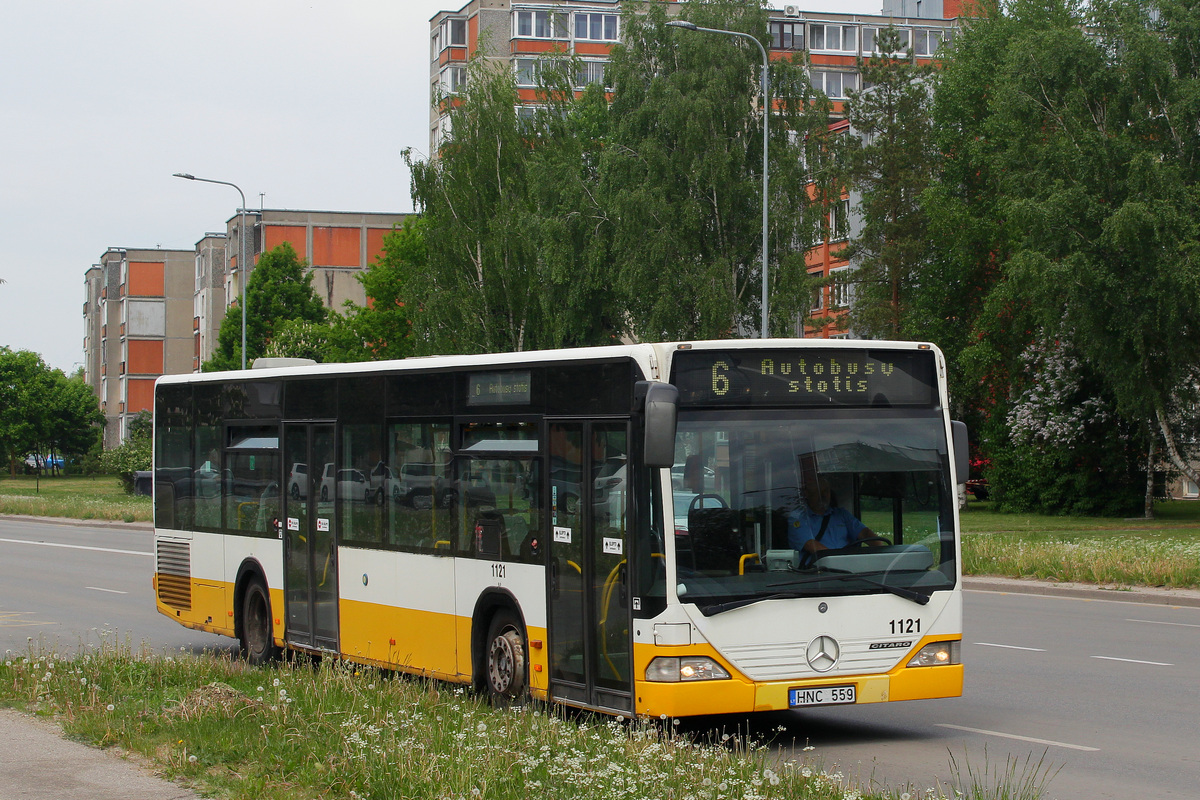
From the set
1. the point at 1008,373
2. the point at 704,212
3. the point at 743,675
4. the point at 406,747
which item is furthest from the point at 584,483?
the point at 1008,373

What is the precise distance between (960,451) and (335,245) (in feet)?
299

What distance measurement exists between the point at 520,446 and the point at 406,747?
3.15 m

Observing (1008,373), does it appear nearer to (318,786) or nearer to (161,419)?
(161,419)

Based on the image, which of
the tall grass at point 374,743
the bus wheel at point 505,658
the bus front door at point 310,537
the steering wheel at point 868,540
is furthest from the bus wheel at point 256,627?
the steering wheel at point 868,540

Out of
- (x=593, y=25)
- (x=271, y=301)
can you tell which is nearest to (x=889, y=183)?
(x=271, y=301)

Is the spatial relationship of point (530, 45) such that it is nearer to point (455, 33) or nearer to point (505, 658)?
point (455, 33)

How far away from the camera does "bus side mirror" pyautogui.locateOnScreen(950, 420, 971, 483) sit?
961 centimetres

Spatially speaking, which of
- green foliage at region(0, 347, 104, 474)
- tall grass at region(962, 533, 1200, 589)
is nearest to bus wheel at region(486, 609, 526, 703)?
tall grass at region(962, 533, 1200, 589)

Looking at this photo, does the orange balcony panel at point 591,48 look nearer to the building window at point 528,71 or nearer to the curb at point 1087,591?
the building window at point 528,71

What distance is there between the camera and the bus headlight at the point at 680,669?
Answer: 872 centimetres

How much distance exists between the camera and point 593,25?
95.5 meters

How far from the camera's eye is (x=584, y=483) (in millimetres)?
9445

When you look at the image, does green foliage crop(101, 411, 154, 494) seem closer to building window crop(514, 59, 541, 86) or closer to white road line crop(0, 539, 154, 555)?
building window crop(514, 59, 541, 86)

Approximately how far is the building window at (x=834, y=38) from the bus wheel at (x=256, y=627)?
314ft
